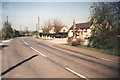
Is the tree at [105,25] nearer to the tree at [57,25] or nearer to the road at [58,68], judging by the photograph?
the road at [58,68]

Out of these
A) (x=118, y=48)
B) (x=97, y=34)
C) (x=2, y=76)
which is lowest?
(x=2, y=76)

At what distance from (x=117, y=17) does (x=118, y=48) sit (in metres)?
3.85

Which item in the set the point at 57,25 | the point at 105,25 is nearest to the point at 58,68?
the point at 105,25

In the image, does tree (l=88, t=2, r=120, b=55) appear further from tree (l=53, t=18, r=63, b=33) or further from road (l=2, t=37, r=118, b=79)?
tree (l=53, t=18, r=63, b=33)

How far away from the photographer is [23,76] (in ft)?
18.5

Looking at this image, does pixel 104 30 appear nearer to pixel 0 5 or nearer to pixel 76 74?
pixel 76 74

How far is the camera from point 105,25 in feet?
46.5

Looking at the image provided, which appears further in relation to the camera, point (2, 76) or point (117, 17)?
point (117, 17)

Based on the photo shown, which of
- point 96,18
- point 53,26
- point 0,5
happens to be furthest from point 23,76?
point 53,26

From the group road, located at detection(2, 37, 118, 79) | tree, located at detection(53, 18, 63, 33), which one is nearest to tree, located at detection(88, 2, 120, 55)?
road, located at detection(2, 37, 118, 79)

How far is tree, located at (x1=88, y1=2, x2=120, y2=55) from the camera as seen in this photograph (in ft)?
41.0

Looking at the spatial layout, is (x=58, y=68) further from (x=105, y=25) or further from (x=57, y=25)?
(x=57, y=25)

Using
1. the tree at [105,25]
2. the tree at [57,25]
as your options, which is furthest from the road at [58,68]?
the tree at [57,25]

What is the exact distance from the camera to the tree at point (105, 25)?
12506mm
